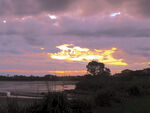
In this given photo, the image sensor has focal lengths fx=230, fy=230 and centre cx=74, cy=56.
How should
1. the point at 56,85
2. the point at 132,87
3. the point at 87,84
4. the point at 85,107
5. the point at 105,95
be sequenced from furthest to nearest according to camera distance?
the point at 87,84
the point at 132,87
the point at 105,95
the point at 56,85
the point at 85,107

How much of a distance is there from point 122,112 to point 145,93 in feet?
36.6

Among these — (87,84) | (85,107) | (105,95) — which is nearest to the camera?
(85,107)

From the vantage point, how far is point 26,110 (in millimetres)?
10000

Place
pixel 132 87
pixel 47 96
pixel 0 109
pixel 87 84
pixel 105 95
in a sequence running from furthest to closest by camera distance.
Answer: pixel 87 84, pixel 132 87, pixel 105 95, pixel 47 96, pixel 0 109

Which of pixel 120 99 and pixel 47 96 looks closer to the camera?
pixel 47 96

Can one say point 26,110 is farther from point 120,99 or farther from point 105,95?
point 120,99

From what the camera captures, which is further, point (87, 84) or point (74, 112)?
point (87, 84)

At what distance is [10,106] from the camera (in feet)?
33.8

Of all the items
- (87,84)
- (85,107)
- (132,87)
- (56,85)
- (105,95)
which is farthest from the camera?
(87,84)

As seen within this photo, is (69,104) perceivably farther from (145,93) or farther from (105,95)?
(145,93)

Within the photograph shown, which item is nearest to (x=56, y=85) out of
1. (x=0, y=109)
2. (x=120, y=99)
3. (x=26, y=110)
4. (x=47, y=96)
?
(x=47, y=96)

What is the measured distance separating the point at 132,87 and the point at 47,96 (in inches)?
520

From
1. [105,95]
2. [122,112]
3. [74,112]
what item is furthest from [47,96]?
[105,95]

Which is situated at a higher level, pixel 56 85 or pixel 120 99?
pixel 56 85
